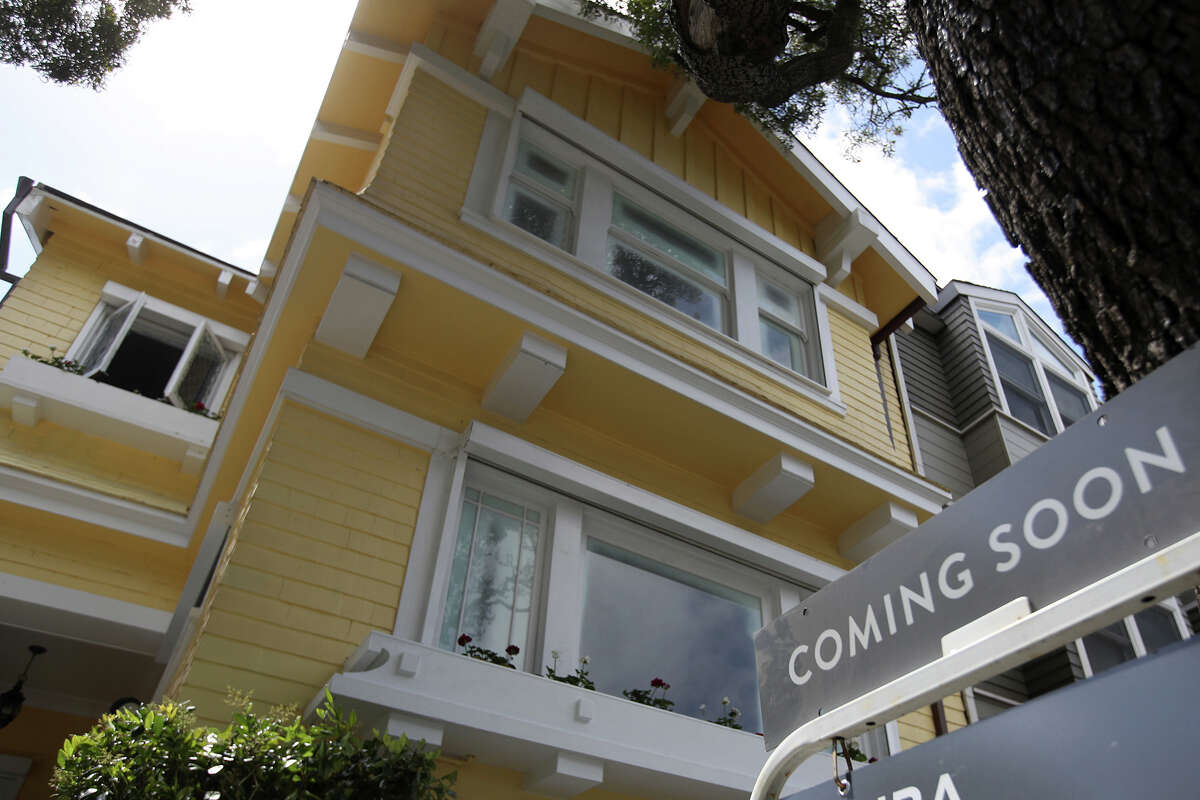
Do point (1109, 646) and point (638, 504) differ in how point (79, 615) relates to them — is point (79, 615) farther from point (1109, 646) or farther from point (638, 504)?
point (1109, 646)

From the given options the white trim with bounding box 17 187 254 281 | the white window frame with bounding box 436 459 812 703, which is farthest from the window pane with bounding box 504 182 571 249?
the white trim with bounding box 17 187 254 281

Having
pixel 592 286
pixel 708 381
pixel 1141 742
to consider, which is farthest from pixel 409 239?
pixel 1141 742

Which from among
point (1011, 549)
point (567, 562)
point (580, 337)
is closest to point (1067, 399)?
point (580, 337)

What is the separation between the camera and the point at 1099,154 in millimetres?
1380

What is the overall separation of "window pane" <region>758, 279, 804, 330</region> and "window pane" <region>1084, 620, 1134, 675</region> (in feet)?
18.8

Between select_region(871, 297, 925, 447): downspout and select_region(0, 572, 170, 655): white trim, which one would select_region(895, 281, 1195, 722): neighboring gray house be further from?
select_region(0, 572, 170, 655): white trim

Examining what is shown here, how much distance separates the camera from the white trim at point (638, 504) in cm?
581

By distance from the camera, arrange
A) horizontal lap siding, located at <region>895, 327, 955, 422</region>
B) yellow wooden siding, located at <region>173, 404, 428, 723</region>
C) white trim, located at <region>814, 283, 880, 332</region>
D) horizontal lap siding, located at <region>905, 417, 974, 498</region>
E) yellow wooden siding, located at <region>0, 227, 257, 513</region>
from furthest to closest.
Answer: horizontal lap siding, located at <region>895, 327, 955, 422</region>, horizontal lap siding, located at <region>905, 417, 974, 498</region>, white trim, located at <region>814, 283, 880, 332</region>, yellow wooden siding, located at <region>0, 227, 257, 513</region>, yellow wooden siding, located at <region>173, 404, 428, 723</region>

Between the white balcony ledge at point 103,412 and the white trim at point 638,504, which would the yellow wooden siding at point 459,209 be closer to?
the white trim at point 638,504

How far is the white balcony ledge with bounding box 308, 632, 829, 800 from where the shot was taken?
4098 millimetres

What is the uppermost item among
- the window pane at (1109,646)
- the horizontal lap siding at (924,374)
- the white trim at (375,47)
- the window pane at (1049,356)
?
the window pane at (1049,356)

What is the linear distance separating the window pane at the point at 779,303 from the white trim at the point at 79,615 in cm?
668

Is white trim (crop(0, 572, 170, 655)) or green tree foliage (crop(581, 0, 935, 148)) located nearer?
green tree foliage (crop(581, 0, 935, 148))

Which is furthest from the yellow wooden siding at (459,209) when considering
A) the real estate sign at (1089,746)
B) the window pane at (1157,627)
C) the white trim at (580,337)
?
the window pane at (1157,627)
